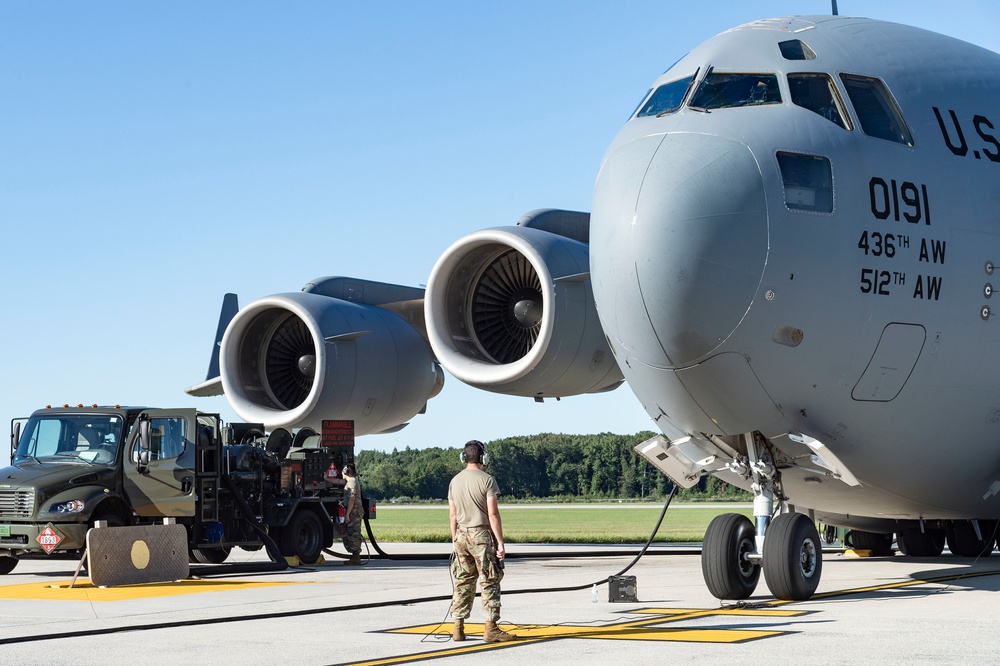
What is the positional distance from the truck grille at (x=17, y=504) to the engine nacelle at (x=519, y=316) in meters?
5.62

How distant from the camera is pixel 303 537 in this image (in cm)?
2003

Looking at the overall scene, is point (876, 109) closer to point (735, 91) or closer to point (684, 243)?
point (735, 91)

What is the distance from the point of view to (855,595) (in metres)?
12.5

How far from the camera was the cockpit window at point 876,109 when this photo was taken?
12180 mm

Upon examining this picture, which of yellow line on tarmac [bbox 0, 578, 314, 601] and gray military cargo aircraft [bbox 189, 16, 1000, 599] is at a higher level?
gray military cargo aircraft [bbox 189, 16, 1000, 599]

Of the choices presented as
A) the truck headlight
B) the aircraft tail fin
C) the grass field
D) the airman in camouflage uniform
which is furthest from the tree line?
the airman in camouflage uniform

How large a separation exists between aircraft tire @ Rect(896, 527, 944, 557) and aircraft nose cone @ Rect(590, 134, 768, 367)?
299 inches

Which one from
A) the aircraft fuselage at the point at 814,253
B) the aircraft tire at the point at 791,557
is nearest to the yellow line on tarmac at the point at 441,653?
the aircraft tire at the point at 791,557

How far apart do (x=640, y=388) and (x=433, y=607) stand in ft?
9.37

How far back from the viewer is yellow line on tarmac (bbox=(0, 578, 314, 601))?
1431cm

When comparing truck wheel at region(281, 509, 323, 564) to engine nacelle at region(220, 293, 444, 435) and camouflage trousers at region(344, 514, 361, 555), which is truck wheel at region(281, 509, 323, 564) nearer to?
camouflage trousers at region(344, 514, 361, 555)

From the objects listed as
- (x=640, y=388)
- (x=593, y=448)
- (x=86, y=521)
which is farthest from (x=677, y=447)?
(x=593, y=448)

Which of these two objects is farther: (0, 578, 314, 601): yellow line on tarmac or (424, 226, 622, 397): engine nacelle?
(424, 226, 622, 397): engine nacelle

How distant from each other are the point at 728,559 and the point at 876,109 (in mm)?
4407
